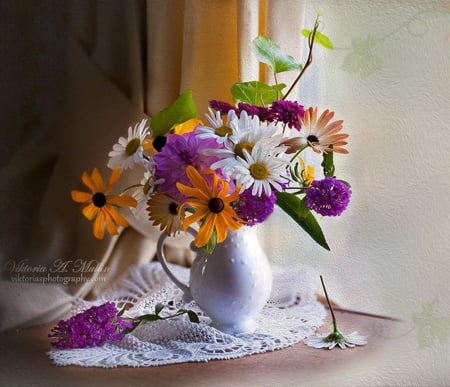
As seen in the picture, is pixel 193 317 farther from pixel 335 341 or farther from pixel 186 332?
pixel 335 341

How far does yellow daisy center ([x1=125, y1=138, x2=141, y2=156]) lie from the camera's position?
895 millimetres

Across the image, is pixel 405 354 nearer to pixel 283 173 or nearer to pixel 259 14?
pixel 283 173

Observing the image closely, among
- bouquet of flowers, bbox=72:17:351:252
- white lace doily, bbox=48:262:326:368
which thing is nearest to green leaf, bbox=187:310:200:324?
Answer: white lace doily, bbox=48:262:326:368

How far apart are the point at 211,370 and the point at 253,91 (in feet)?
1.13

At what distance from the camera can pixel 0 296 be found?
1.01m

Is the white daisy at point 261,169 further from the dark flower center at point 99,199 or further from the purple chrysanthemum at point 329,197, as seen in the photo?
the dark flower center at point 99,199

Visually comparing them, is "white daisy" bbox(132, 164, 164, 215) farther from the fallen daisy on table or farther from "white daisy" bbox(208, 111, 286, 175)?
the fallen daisy on table

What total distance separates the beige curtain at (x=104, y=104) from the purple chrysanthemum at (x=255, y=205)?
35 centimetres

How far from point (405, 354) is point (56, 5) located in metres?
0.80

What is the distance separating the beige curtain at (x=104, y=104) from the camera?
115 cm

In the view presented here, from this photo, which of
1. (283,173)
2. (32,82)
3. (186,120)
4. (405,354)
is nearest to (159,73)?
(32,82)

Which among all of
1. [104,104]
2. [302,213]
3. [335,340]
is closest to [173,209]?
[302,213]

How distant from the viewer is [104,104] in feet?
4.00

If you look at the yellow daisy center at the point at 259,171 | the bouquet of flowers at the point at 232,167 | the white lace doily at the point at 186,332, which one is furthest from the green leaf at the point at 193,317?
the yellow daisy center at the point at 259,171
